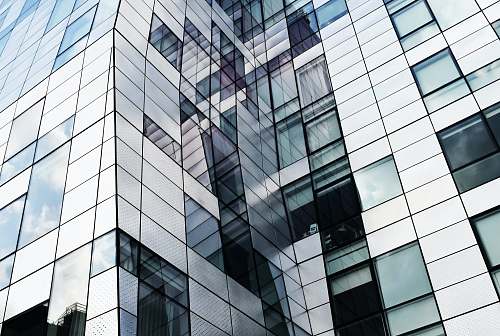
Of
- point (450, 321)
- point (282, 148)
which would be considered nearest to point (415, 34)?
point (282, 148)

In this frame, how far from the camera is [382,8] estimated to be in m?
33.1

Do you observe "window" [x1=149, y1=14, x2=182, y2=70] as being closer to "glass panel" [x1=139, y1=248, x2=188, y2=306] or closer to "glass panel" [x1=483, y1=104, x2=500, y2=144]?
"glass panel" [x1=139, y1=248, x2=188, y2=306]

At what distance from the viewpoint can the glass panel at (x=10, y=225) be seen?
21.8 meters

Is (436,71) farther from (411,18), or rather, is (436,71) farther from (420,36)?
(411,18)

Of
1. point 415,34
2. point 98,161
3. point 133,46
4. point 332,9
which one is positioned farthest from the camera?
point 332,9

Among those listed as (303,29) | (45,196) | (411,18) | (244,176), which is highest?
(303,29)

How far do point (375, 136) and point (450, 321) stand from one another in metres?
9.88

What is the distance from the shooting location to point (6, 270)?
20922mm

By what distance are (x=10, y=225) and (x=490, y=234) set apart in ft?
58.6

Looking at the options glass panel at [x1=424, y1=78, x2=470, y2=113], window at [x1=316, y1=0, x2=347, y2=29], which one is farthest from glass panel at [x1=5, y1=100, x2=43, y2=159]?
window at [x1=316, y1=0, x2=347, y2=29]

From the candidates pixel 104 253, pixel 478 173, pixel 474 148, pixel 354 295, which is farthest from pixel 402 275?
pixel 104 253

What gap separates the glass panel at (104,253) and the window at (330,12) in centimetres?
2178

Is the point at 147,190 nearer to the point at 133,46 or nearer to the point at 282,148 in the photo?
the point at 133,46

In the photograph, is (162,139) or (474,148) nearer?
(162,139)
